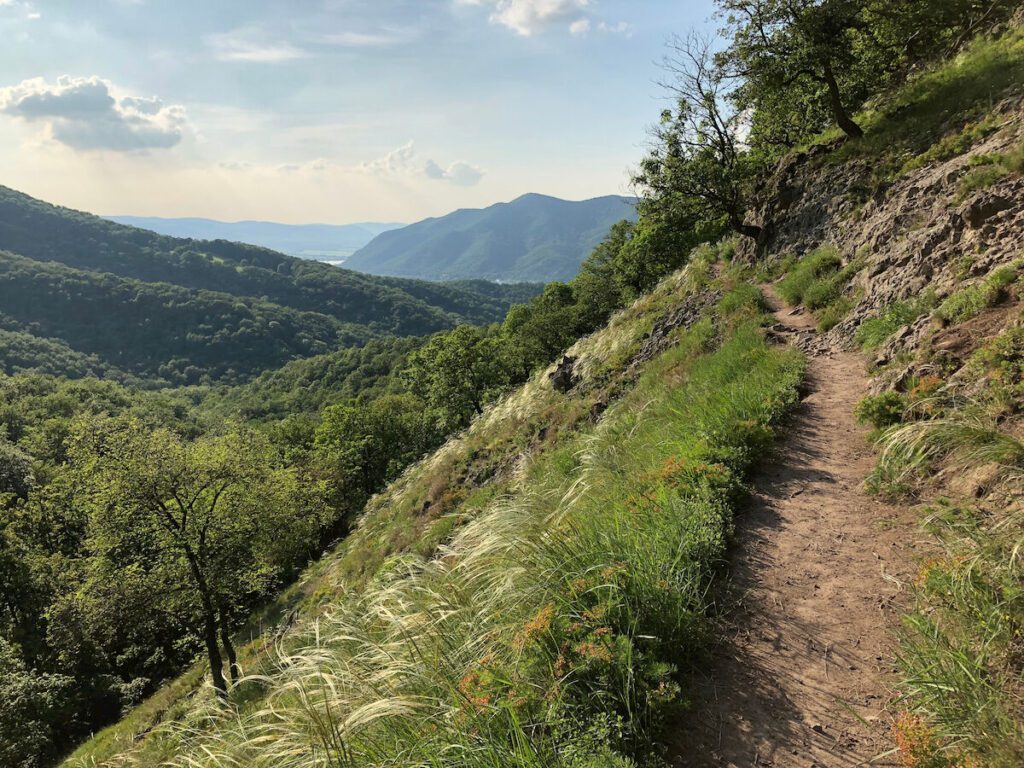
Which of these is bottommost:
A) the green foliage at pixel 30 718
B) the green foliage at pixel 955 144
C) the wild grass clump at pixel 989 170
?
the green foliage at pixel 30 718

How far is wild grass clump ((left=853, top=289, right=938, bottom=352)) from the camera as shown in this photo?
7809 millimetres

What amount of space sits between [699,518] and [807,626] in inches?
48.3

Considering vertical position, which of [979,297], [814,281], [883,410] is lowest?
[883,410]

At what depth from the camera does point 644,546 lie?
435cm

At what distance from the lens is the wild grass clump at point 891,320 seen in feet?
25.6

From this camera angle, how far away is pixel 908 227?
404 inches

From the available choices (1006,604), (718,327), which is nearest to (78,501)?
(718,327)

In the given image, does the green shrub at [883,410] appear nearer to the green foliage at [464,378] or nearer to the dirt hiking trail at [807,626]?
the dirt hiking trail at [807,626]

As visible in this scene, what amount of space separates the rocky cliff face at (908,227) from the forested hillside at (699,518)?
0.23ft

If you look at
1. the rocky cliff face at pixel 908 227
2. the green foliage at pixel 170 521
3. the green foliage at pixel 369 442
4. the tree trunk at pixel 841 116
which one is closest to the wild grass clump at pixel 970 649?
the rocky cliff face at pixel 908 227

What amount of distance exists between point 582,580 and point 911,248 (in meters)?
9.67

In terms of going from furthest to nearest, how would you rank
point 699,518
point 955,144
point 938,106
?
point 938,106
point 955,144
point 699,518

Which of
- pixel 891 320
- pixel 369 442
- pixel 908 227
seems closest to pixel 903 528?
pixel 891 320

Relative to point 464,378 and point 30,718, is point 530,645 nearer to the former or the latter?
point 30,718
